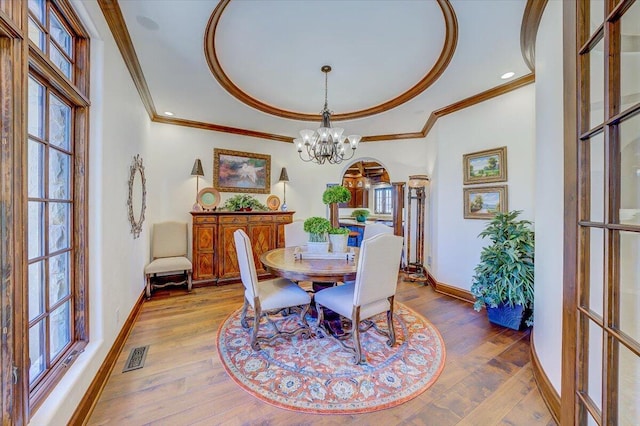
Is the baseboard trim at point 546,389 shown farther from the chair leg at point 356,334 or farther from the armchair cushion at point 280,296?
the armchair cushion at point 280,296

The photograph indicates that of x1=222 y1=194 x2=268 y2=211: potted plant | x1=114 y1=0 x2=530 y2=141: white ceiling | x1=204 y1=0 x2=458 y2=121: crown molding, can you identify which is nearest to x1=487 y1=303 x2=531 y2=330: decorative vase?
x1=114 y1=0 x2=530 y2=141: white ceiling

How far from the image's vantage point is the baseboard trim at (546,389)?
1479mm

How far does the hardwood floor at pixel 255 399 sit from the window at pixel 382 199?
24.7 ft

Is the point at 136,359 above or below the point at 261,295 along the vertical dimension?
below

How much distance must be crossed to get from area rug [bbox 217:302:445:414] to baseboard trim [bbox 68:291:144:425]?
76cm

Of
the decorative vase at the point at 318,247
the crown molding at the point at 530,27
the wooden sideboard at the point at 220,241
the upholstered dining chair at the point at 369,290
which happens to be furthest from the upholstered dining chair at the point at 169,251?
the crown molding at the point at 530,27

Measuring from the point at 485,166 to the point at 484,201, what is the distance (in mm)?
441

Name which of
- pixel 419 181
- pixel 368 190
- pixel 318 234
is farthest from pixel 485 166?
pixel 368 190

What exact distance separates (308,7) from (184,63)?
57.3 inches

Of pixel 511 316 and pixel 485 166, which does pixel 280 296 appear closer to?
pixel 511 316

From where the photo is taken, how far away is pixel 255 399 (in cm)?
163

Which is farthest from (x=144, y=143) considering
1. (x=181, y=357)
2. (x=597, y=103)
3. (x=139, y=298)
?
(x=597, y=103)

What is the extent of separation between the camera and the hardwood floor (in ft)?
4.88

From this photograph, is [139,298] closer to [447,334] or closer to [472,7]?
[447,334]
